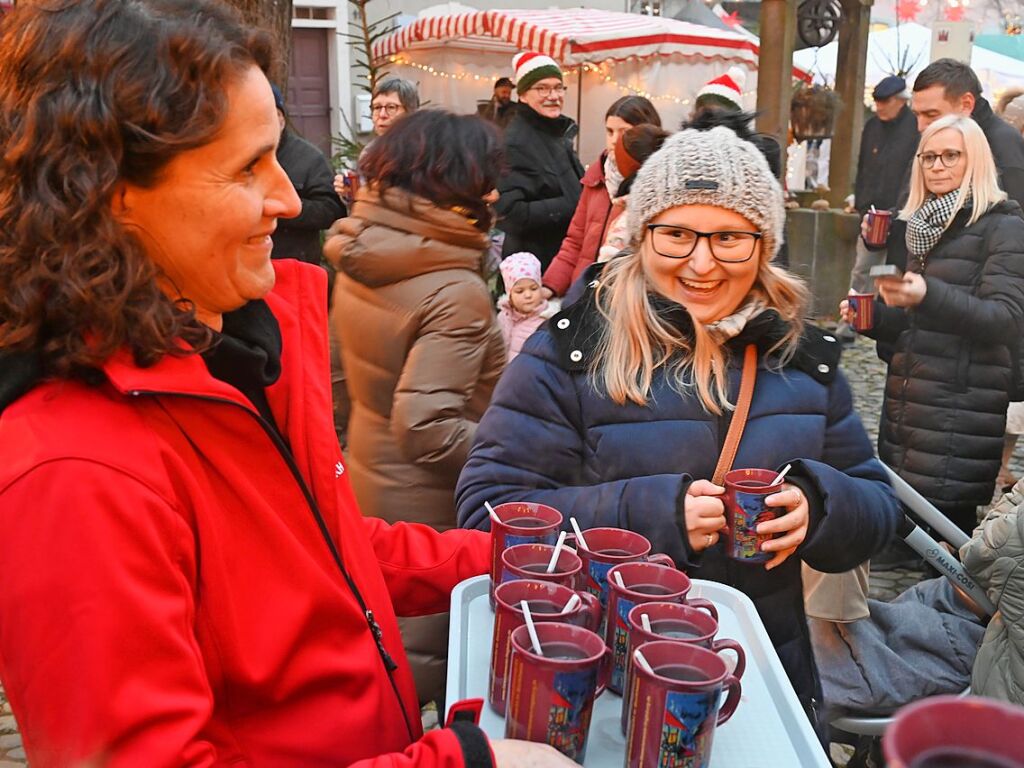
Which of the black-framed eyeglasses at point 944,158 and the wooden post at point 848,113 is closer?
the black-framed eyeglasses at point 944,158

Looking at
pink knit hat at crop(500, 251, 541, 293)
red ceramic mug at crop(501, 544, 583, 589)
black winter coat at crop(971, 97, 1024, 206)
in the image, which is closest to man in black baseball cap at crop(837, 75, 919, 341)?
black winter coat at crop(971, 97, 1024, 206)

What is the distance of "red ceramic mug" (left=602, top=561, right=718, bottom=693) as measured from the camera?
4.85ft

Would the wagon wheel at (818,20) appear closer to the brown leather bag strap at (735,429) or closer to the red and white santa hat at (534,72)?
the red and white santa hat at (534,72)

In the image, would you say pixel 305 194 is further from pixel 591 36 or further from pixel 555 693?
pixel 591 36

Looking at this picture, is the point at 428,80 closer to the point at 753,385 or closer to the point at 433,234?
the point at 433,234

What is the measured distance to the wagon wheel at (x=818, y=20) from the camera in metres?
11.4

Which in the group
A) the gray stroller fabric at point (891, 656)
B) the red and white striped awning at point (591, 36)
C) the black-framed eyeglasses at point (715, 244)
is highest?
the red and white striped awning at point (591, 36)

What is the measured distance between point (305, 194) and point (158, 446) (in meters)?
4.40

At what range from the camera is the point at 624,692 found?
1.40 m

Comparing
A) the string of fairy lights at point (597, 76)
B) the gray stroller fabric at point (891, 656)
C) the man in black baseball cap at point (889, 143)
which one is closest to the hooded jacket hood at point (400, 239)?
the gray stroller fabric at point (891, 656)

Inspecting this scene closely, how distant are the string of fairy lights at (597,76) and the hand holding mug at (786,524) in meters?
11.2

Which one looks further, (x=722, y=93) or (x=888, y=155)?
(x=888, y=155)

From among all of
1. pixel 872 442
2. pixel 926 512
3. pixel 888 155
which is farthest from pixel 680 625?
pixel 888 155

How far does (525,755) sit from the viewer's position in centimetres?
123
